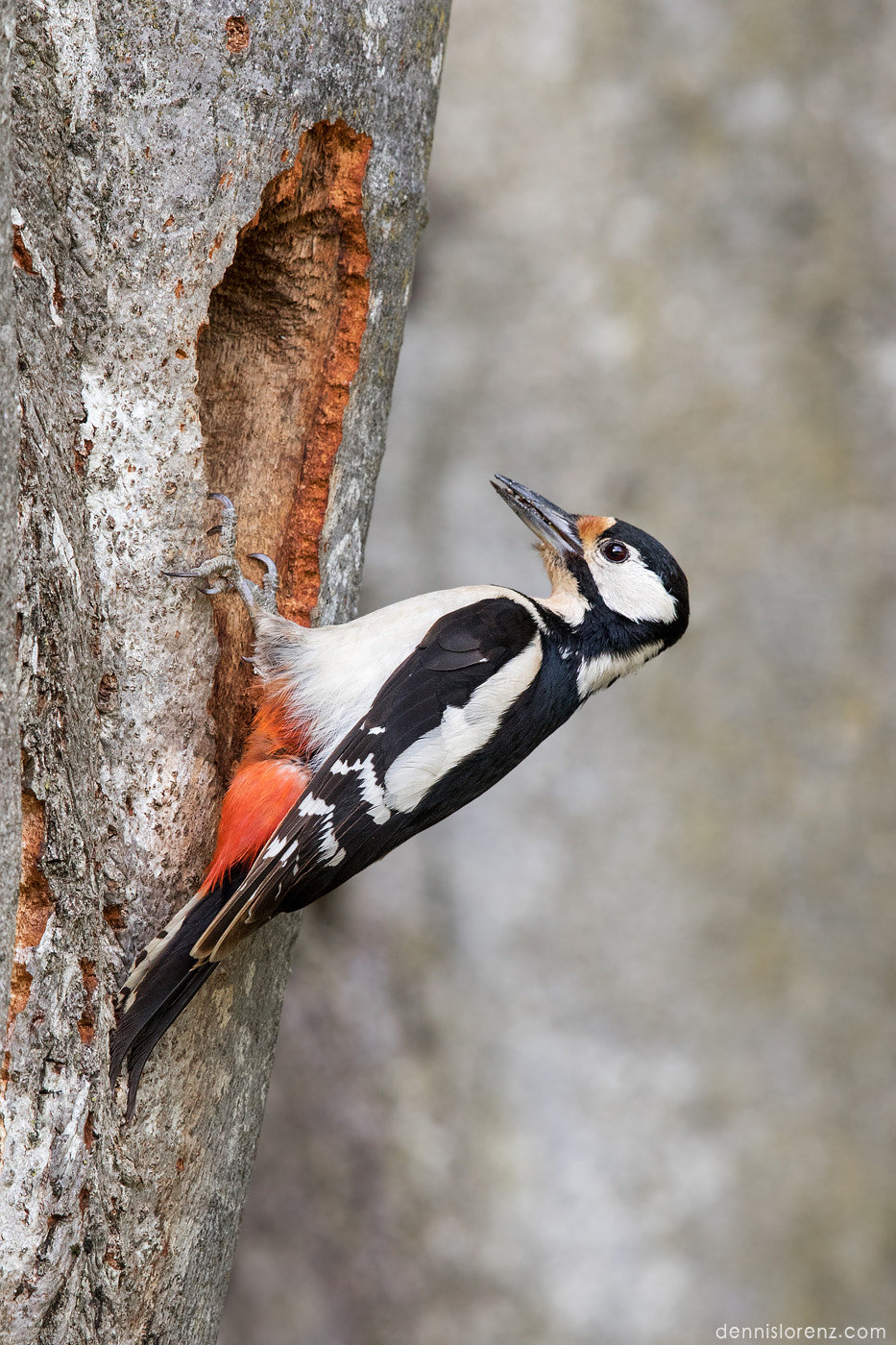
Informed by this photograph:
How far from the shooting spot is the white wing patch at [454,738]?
2.06 meters

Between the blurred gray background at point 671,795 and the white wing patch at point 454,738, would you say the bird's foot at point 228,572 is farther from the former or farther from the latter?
the blurred gray background at point 671,795

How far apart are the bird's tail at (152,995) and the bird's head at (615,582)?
1104mm

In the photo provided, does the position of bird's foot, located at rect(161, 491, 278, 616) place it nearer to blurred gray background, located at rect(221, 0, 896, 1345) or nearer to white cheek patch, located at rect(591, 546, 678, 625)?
white cheek patch, located at rect(591, 546, 678, 625)

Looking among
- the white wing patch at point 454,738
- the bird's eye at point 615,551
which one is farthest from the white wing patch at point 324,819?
the bird's eye at point 615,551

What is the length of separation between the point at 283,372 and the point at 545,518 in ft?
2.54

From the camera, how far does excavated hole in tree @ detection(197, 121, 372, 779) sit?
2.01m

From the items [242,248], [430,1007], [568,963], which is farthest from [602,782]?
[242,248]

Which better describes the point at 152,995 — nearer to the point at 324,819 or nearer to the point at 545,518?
the point at 324,819

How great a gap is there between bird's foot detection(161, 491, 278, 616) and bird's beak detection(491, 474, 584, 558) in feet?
2.43

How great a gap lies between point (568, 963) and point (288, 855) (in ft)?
8.32

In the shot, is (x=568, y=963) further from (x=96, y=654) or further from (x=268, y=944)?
(x=96, y=654)

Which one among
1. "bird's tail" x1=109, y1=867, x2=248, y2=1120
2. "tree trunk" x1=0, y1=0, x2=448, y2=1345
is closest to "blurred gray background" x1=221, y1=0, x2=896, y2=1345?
"tree trunk" x1=0, y1=0, x2=448, y2=1345

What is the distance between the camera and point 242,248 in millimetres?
2006

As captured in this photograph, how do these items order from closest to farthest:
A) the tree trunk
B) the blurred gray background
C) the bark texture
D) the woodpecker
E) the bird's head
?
1. the bark texture
2. the tree trunk
3. the woodpecker
4. the bird's head
5. the blurred gray background
